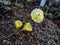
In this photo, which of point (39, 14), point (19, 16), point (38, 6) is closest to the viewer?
point (39, 14)

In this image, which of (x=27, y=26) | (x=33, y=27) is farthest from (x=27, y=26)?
(x=33, y=27)

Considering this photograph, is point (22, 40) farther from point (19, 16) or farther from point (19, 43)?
point (19, 16)

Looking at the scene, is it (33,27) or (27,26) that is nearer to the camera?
(27,26)

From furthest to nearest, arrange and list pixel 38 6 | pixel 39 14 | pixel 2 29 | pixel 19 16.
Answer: pixel 38 6 < pixel 19 16 < pixel 2 29 < pixel 39 14

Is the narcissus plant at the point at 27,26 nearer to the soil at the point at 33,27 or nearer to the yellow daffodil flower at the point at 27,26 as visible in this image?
the yellow daffodil flower at the point at 27,26

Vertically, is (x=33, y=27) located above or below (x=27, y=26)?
below

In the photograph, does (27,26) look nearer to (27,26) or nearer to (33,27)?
(27,26)

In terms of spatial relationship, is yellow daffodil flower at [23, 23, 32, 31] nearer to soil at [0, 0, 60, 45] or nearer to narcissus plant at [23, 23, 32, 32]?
narcissus plant at [23, 23, 32, 32]

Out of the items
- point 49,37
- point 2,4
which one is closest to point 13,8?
point 2,4

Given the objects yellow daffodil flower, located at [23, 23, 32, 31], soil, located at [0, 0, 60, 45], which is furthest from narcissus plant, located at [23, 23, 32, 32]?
soil, located at [0, 0, 60, 45]

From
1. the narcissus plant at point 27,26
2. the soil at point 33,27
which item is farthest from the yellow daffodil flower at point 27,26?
the soil at point 33,27

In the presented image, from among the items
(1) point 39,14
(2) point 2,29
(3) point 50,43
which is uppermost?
(1) point 39,14
